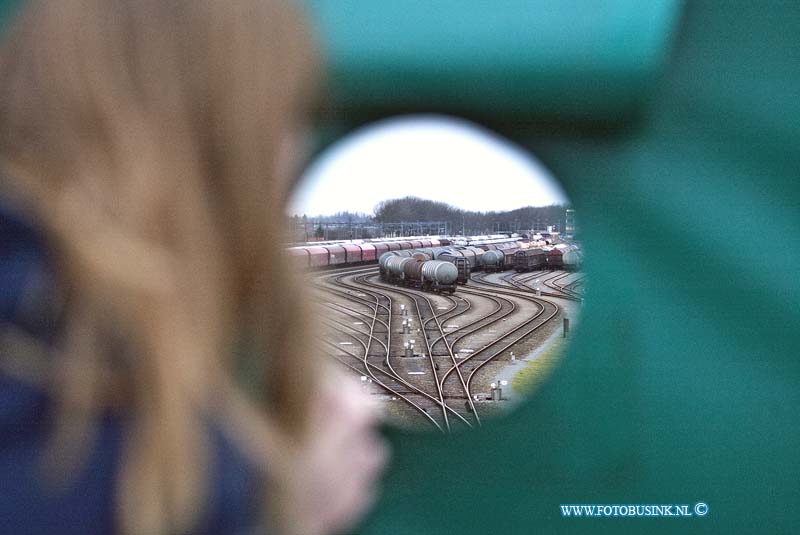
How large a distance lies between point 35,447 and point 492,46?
132 centimetres

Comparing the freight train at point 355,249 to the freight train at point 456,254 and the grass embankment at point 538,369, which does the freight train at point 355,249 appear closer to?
the freight train at point 456,254

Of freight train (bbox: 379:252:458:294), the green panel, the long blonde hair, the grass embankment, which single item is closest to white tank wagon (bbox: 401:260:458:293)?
freight train (bbox: 379:252:458:294)

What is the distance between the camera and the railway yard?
5.85 feet

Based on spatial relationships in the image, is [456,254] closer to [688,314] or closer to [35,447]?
[688,314]

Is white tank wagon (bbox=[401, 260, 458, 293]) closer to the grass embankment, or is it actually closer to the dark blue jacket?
the grass embankment

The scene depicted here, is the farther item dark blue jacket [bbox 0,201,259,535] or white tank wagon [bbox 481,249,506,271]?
white tank wagon [bbox 481,249,506,271]

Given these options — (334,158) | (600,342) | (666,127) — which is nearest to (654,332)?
(600,342)

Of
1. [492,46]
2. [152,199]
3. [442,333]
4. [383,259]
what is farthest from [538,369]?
[152,199]

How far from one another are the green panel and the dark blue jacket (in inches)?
43.4

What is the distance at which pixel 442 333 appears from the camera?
1.84 meters

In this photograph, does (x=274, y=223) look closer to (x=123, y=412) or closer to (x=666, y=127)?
(x=123, y=412)

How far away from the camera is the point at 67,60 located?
1.78 ft

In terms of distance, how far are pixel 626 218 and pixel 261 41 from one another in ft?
4.28

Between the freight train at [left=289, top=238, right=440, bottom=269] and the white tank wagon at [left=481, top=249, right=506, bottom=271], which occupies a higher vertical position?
the freight train at [left=289, top=238, right=440, bottom=269]
